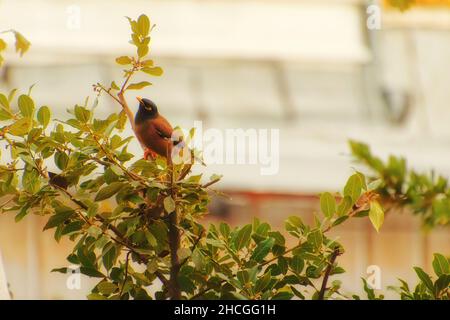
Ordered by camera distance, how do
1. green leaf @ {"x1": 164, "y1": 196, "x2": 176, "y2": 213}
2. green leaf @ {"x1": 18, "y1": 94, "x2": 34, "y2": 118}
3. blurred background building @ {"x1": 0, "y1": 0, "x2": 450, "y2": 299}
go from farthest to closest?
1. blurred background building @ {"x1": 0, "y1": 0, "x2": 450, "y2": 299}
2. green leaf @ {"x1": 18, "y1": 94, "x2": 34, "y2": 118}
3. green leaf @ {"x1": 164, "y1": 196, "x2": 176, "y2": 213}

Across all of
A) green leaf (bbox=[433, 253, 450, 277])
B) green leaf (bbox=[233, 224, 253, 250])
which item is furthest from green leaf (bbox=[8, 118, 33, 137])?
green leaf (bbox=[433, 253, 450, 277])

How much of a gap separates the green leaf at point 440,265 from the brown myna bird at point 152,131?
36cm

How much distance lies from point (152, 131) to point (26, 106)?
0.16 metres

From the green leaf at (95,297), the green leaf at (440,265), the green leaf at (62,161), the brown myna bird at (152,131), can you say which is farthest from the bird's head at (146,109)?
the green leaf at (440,265)

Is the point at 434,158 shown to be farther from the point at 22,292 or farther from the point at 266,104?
the point at 22,292

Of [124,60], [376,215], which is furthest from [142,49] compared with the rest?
[376,215]

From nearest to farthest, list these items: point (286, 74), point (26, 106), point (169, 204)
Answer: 1. point (169, 204)
2. point (26, 106)
3. point (286, 74)

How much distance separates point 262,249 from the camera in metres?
1.15

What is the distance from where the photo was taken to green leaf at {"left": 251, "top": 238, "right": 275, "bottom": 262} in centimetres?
115

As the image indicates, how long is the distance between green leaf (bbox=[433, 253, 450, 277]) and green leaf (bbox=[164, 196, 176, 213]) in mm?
359

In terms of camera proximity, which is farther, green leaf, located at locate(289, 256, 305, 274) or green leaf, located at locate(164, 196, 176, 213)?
green leaf, located at locate(289, 256, 305, 274)

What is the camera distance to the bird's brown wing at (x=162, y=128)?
1160 millimetres

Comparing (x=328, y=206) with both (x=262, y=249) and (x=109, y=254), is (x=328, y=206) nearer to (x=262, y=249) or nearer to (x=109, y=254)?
(x=262, y=249)

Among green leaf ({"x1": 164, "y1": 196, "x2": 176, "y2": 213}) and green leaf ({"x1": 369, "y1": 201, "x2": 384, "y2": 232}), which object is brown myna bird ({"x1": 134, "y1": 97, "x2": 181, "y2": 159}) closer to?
green leaf ({"x1": 164, "y1": 196, "x2": 176, "y2": 213})
